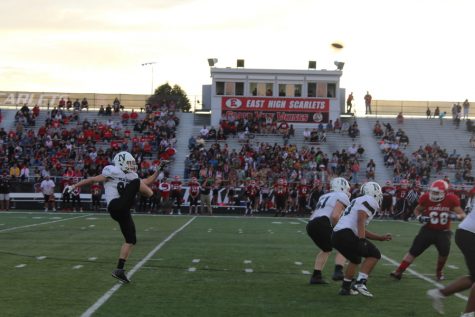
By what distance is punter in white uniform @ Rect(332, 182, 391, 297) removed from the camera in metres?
9.30

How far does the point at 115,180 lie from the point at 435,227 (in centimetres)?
461

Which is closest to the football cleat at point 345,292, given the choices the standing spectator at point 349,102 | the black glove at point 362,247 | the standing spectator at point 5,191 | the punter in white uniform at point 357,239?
the punter in white uniform at point 357,239

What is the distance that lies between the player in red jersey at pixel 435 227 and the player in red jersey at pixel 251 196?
2117 cm

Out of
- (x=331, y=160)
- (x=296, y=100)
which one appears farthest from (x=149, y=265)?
(x=296, y=100)

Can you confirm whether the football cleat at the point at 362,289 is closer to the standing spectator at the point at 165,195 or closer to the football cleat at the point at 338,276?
the football cleat at the point at 338,276

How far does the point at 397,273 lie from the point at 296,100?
1394 inches

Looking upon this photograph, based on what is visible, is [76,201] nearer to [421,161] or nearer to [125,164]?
[421,161]

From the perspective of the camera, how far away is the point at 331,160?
38.8 m

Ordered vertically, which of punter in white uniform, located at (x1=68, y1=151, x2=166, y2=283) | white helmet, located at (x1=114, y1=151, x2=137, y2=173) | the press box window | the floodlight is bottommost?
punter in white uniform, located at (x1=68, y1=151, x2=166, y2=283)

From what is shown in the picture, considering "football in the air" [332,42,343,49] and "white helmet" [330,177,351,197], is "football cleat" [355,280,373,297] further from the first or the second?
"football in the air" [332,42,343,49]

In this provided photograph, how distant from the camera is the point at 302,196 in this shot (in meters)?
32.3

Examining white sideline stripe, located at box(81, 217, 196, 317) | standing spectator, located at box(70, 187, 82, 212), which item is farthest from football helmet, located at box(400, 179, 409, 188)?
white sideline stripe, located at box(81, 217, 196, 317)

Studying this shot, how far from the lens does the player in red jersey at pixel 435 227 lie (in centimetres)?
1099

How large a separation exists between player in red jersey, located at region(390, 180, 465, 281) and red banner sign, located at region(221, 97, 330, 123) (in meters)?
34.5
